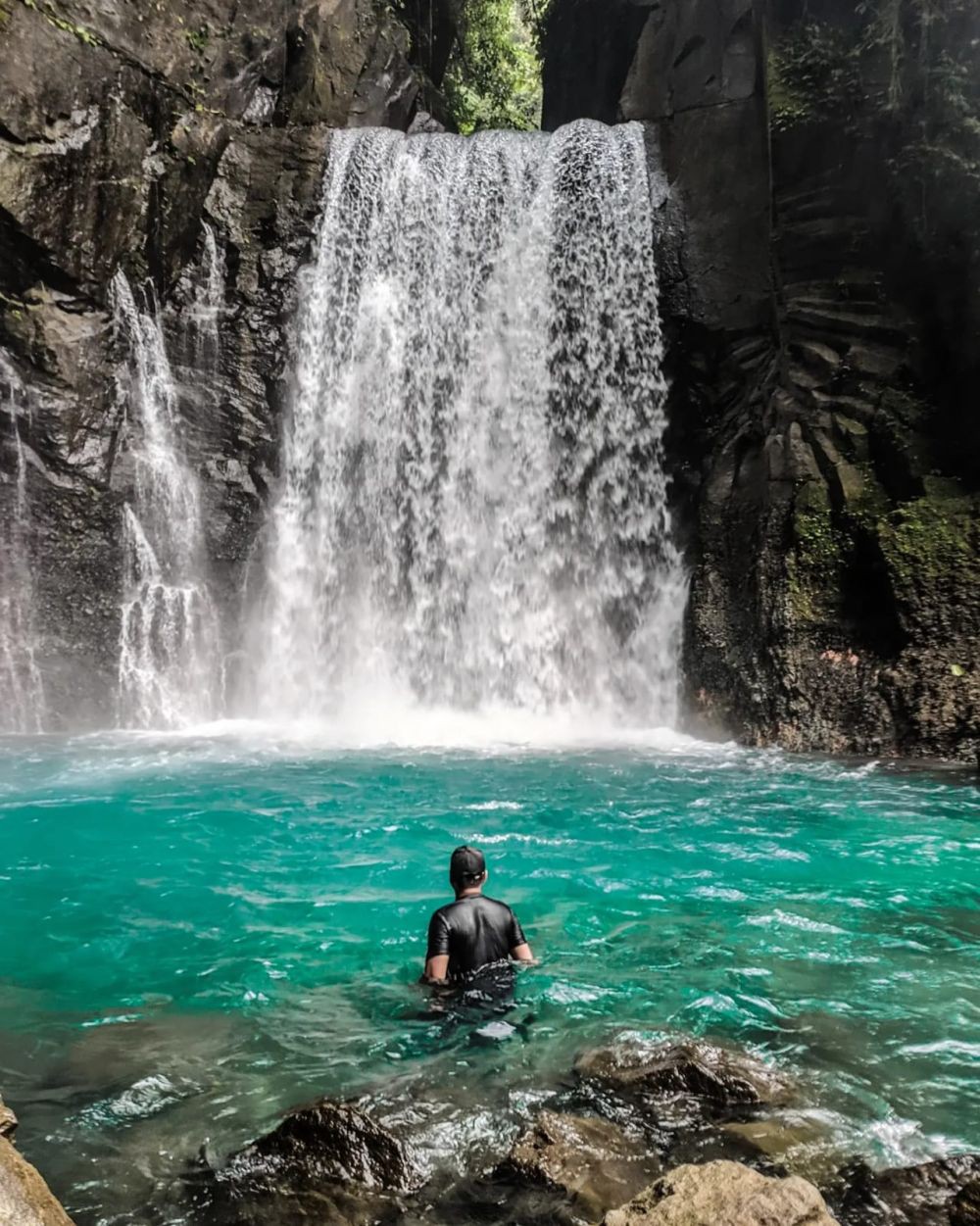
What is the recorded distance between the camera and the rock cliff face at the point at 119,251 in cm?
1475

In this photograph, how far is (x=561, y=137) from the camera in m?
18.3

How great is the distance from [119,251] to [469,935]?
1427 cm

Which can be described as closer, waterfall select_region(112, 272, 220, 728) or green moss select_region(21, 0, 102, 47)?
green moss select_region(21, 0, 102, 47)

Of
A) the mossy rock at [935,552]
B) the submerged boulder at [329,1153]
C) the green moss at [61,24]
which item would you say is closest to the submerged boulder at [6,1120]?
the submerged boulder at [329,1153]

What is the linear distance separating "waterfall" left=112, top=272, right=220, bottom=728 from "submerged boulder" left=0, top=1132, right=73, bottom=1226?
13.6 m

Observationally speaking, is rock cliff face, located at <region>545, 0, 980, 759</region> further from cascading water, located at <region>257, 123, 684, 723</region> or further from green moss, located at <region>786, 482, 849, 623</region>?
cascading water, located at <region>257, 123, 684, 723</region>

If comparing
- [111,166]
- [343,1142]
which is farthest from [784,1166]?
[111,166]

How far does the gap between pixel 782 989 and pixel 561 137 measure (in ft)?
56.4

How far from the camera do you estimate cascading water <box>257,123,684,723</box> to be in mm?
16016

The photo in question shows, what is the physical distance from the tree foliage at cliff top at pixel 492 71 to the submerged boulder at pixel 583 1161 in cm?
2711

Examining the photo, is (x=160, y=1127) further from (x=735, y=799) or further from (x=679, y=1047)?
(x=735, y=799)

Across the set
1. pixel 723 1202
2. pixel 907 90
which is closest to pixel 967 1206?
pixel 723 1202

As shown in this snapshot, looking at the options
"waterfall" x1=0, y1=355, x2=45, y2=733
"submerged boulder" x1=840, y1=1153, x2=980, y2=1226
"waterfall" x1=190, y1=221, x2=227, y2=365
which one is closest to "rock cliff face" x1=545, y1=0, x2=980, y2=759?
"waterfall" x1=190, y1=221, x2=227, y2=365

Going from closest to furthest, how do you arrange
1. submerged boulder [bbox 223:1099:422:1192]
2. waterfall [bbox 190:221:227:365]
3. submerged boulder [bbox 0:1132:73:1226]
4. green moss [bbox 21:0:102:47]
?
submerged boulder [bbox 0:1132:73:1226] < submerged boulder [bbox 223:1099:422:1192] < green moss [bbox 21:0:102:47] < waterfall [bbox 190:221:227:365]
